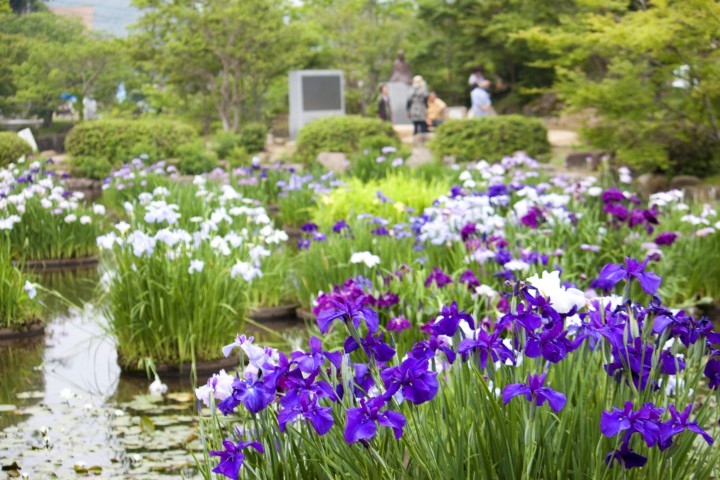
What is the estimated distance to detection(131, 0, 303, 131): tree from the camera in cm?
2652

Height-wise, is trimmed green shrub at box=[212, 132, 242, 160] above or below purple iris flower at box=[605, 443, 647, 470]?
below

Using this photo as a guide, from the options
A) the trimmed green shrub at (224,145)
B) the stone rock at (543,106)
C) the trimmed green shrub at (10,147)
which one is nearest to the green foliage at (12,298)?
the trimmed green shrub at (10,147)

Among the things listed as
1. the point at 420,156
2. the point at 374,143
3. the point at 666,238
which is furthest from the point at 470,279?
the point at 420,156

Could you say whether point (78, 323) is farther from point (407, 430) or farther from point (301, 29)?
point (301, 29)

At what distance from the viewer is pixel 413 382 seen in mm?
2188

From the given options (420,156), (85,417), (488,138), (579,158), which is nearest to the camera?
(85,417)

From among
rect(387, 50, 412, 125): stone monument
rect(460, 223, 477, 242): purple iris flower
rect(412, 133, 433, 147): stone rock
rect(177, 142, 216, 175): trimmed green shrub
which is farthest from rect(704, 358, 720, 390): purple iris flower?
rect(387, 50, 412, 125): stone monument

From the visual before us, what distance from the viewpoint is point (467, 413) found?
2.49 metres

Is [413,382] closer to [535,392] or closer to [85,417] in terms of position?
[535,392]

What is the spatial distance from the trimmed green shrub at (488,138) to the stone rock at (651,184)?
3.56m

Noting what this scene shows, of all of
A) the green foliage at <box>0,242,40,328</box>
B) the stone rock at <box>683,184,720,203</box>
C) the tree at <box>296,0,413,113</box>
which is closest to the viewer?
the green foliage at <box>0,242,40,328</box>

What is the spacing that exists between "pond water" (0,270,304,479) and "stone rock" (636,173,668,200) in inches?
352

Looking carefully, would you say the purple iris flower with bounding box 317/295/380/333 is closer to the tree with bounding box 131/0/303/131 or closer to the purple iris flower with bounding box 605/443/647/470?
the purple iris flower with bounding box 605/443/647/470

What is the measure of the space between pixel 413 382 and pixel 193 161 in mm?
16539
